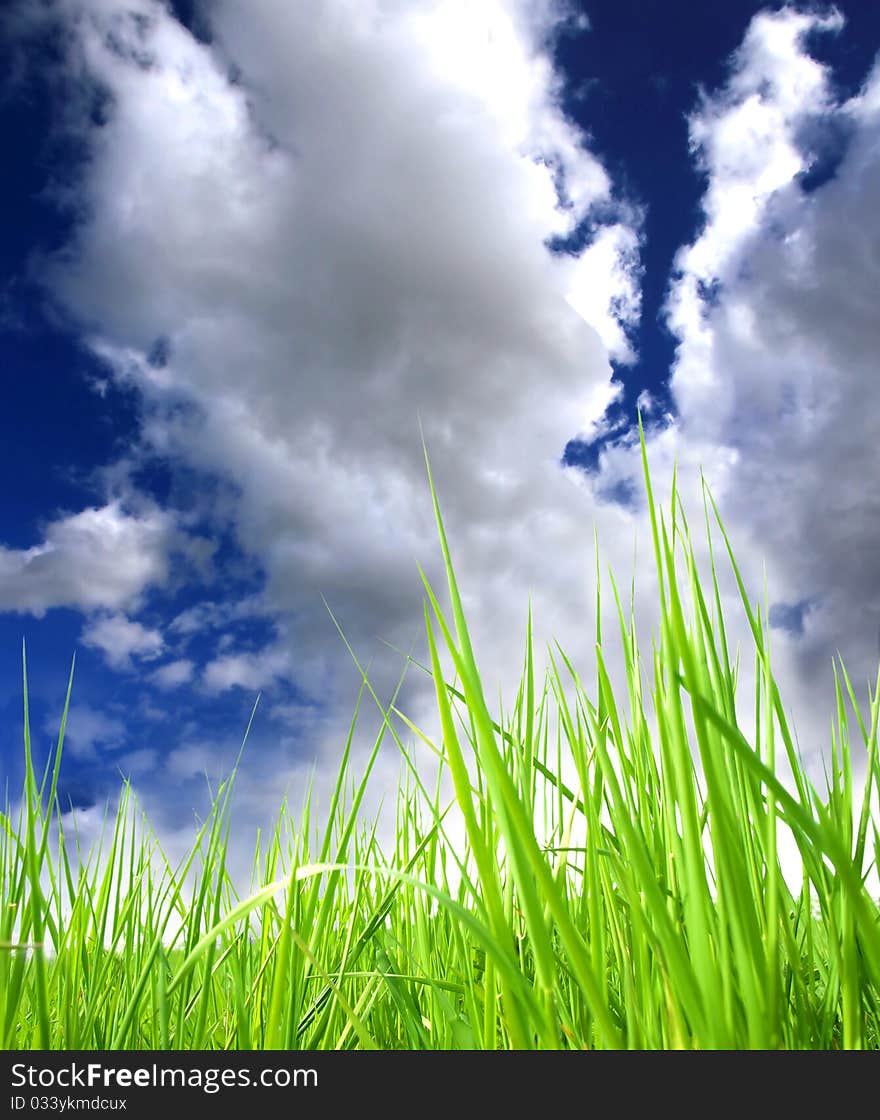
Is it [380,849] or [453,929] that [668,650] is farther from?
[380,849]

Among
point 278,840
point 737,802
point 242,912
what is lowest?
point 242,912

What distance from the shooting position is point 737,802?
855mm

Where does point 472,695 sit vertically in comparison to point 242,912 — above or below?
above

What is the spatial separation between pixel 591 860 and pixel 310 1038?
0.62 m

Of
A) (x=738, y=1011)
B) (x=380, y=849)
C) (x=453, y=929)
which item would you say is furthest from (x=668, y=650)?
(x=380, y=849)

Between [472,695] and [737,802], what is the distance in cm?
41

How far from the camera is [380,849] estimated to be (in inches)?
69.4

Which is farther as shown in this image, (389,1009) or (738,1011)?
(389,1009)
